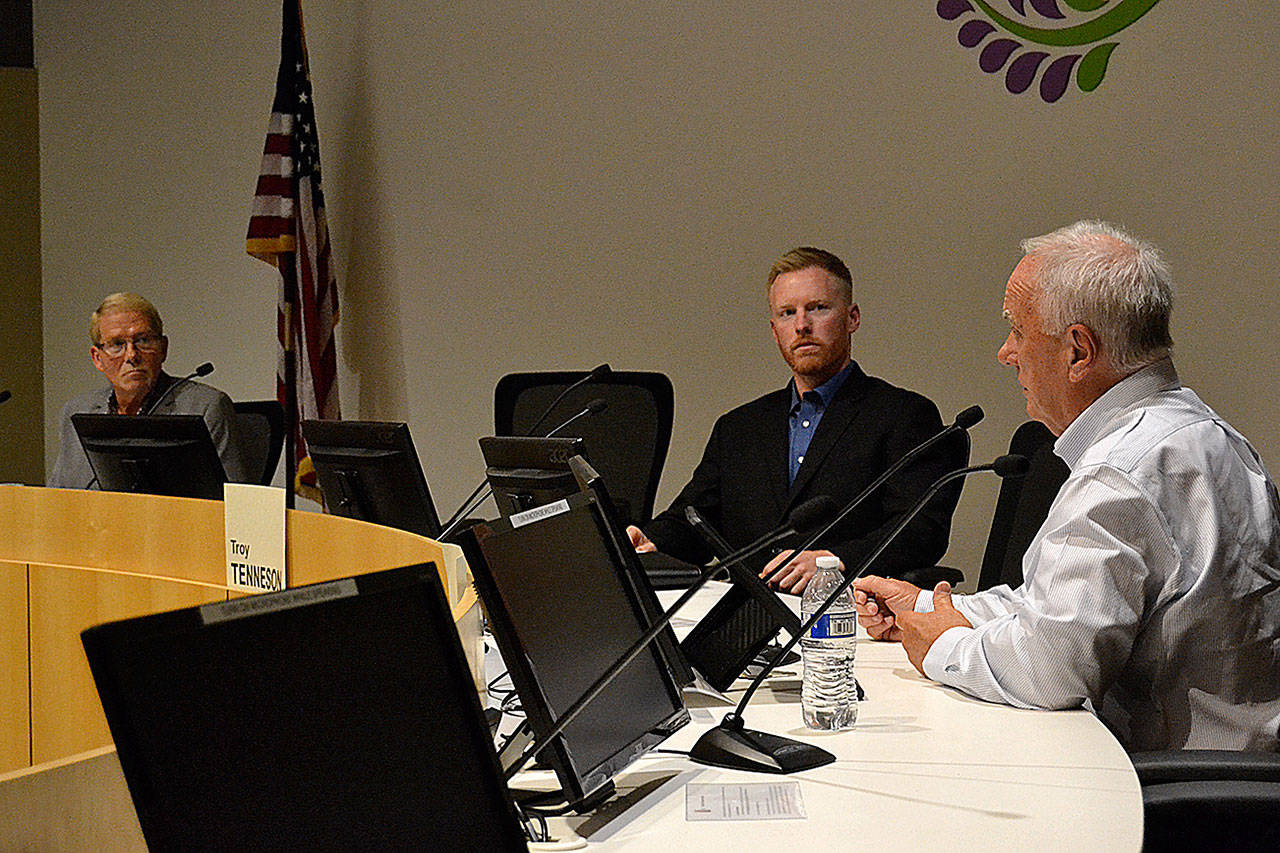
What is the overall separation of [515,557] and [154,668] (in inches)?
22.1

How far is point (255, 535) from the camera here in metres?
2.16

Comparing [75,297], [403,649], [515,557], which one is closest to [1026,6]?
[515,557]

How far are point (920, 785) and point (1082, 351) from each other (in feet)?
2.59

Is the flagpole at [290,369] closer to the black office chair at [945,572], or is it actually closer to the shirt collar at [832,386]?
the shirt collar at [832,386]

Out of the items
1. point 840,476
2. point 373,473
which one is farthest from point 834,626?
point 840,476

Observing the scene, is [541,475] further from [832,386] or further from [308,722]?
[832,386]

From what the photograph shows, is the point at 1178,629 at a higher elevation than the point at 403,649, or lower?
lower

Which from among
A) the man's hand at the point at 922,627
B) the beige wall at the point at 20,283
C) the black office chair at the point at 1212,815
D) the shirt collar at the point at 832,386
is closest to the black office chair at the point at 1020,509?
the man's hand at the point at 922,627

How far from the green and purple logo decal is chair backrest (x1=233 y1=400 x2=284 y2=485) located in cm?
268

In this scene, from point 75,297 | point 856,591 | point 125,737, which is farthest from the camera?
point 75,297

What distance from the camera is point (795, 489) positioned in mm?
3373

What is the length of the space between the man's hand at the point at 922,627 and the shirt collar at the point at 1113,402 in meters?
0.31

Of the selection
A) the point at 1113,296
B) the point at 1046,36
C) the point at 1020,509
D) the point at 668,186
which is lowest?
the point at 1020,509

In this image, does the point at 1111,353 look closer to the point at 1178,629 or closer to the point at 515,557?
the point at 1178,629
